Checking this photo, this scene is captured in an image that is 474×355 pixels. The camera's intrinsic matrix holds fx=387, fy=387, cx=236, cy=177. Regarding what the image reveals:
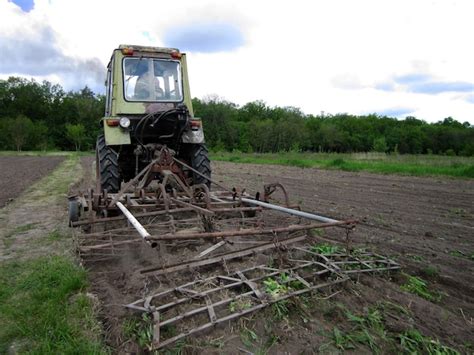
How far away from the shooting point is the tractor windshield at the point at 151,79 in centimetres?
627

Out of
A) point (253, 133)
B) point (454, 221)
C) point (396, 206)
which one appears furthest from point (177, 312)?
point (253, 133)

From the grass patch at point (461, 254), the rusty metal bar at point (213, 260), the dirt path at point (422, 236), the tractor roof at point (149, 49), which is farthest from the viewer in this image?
the tractor roof at point (149, 49)

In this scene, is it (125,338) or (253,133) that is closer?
(125,338)

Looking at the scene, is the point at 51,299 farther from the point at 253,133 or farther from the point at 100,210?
the point at 253,133

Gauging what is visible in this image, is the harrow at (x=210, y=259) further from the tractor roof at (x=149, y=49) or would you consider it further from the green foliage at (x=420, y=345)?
the tractor roof at (x=149, y=49)

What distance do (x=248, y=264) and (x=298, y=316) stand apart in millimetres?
852

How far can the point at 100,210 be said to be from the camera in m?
4.81

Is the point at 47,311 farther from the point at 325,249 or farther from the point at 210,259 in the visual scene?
the point at 325,249

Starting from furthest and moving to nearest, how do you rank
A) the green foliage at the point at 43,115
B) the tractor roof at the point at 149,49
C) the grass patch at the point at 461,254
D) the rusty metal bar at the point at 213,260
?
the green foliage at the point at 43,115 → the tractor roof at the point at 149,49 → the grass patch at the point at 461,254 → the rusty metal bar at the point at 213,260

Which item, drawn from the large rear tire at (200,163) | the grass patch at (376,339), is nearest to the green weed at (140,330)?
the grass patch at (376,339)

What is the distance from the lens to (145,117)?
580 centimetres

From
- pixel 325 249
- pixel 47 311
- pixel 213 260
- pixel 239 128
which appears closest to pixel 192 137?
pixel 325 249

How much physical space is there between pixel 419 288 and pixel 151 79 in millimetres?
4999

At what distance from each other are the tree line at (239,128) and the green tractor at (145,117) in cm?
4247
